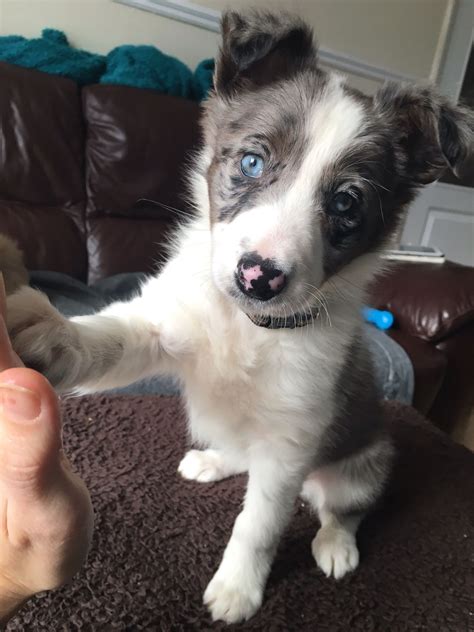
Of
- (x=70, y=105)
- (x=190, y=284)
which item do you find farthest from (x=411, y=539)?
(x=70, y=105)

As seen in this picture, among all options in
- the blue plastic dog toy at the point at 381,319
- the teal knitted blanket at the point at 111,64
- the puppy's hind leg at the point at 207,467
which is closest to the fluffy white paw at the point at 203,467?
the puppy's hind leg at the point at 207,467

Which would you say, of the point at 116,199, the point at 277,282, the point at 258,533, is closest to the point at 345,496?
the point at 258,533

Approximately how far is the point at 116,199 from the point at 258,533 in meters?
2.44

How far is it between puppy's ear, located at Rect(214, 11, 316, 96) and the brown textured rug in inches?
42.2

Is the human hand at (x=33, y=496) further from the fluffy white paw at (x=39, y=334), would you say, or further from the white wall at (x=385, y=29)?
the white wall at (x=385, y=29)

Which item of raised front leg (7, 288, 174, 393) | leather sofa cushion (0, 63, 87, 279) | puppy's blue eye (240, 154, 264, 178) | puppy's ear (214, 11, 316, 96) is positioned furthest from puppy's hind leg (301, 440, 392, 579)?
leather sofa cushion (0, 63, 87, 279)

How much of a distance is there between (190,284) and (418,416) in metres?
1.30

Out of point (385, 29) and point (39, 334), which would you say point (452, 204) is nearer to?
point (385, 29)

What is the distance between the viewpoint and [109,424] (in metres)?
1.61

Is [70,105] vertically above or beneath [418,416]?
above

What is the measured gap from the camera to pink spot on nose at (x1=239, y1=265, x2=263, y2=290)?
916 mm

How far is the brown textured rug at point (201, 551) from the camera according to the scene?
3.32 ft

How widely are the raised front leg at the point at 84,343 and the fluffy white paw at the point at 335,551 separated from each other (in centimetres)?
63

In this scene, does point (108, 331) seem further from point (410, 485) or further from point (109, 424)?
point (410, 485)
